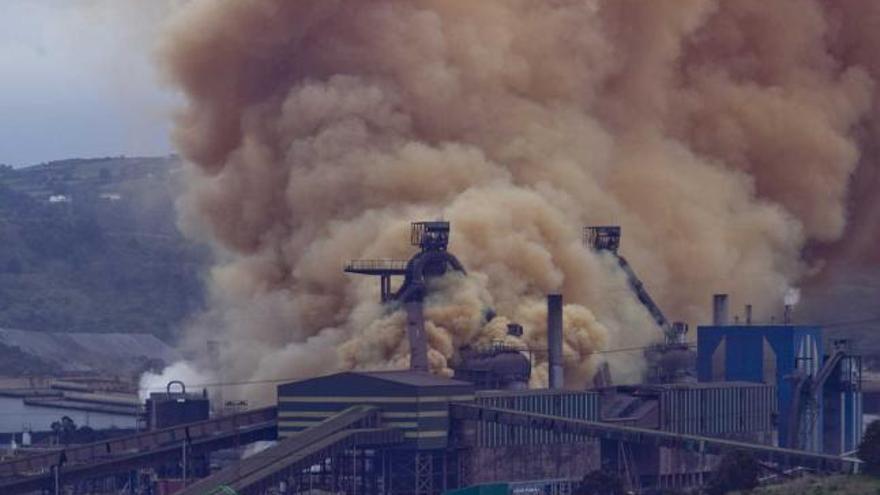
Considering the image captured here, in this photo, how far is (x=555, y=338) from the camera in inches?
3578

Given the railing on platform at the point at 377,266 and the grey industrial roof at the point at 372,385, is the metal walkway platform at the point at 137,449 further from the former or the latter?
the railing on platform at the point at 377,266

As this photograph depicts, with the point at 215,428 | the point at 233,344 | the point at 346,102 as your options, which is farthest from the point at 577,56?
the point at 215,428

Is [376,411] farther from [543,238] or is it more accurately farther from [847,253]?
[847,253]

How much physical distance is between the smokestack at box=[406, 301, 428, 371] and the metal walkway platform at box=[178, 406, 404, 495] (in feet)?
23.0

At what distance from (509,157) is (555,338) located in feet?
39.6

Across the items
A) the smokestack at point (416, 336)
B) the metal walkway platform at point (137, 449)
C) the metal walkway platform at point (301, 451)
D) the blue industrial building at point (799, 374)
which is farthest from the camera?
the blue industrial building at point (799, 374)

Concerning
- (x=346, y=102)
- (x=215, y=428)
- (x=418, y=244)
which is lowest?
(x=215, y=428)

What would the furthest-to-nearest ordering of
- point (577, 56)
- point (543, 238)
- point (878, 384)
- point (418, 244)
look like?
point (878, 384)
point (577, 56)
point (543, 238)
point (418, 244)

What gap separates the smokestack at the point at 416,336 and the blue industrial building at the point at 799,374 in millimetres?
16763

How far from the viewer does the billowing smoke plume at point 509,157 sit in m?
95.6

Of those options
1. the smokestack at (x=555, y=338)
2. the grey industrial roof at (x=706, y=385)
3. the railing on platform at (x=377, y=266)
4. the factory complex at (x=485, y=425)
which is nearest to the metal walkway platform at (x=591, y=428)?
the factory complex at (x=485, y=425)

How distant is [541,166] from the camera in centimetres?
10050

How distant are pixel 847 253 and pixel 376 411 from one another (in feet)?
147

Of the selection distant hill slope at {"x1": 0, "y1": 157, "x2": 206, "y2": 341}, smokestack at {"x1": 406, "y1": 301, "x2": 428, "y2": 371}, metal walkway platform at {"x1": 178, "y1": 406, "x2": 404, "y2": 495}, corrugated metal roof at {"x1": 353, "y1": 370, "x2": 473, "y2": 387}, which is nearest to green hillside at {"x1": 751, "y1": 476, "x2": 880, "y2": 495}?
corrugated metal roof at {"x1": 353, "y1": 370, "x2": 473, "y2": 387}
